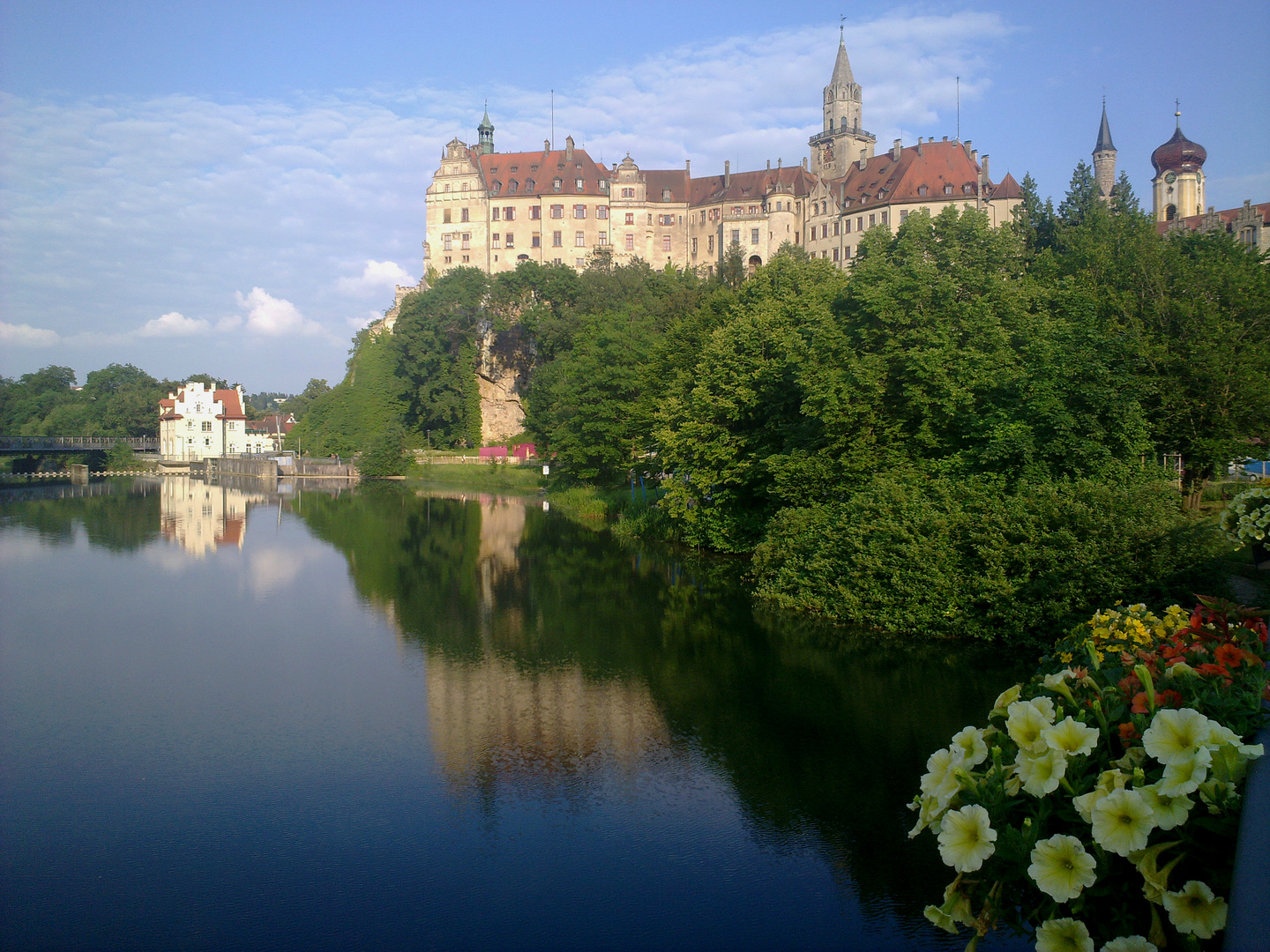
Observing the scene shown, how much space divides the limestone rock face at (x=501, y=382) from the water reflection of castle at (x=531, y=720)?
63.7m

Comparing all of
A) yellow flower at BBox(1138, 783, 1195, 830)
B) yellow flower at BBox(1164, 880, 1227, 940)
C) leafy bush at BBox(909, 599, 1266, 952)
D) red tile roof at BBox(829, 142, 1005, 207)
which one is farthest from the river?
red tile roof at BBox(829, 142, 1005, 207)

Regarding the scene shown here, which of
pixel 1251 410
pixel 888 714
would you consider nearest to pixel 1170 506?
pixel 888 714

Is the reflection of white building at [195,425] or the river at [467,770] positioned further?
the reflection of white building at [195,425]

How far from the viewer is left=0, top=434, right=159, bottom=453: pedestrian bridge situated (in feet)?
269

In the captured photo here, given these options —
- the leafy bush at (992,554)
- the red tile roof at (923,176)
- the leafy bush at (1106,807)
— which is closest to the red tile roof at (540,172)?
the red tile roof at (923,176)

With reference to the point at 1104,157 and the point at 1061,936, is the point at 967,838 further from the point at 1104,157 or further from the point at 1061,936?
the point at 1104,157

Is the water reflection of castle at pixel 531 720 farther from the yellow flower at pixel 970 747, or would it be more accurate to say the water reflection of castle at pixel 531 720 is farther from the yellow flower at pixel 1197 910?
the yellow flower at pixel 1197 910

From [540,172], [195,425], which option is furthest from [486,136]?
[195,425]

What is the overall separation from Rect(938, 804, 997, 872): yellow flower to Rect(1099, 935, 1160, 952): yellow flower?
1.64 feet

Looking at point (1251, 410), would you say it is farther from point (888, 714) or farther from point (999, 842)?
point (999, 842)

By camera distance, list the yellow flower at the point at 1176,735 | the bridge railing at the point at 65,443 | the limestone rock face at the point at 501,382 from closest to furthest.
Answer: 1. the yellow flower at the point at 1176,735
2. the limestone rock face at the point at 501,382
3. the bridge railing at the point at 65,443

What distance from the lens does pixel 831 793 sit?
12.0 meters

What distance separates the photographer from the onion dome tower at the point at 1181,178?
88.4 metres

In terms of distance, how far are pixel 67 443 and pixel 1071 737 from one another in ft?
332
